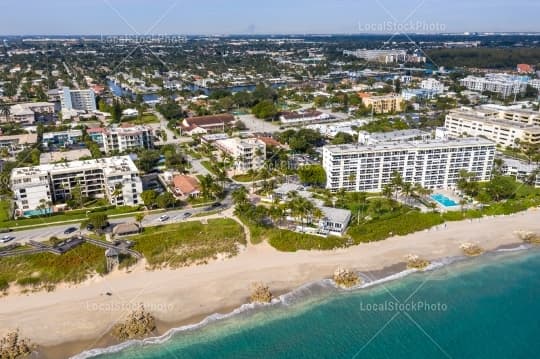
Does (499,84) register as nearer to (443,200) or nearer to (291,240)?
(443,200)

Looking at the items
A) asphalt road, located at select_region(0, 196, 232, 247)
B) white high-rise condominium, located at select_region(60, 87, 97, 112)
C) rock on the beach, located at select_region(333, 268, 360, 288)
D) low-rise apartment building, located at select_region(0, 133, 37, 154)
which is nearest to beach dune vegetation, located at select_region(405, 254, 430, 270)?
rock on the beach, located at select_region(333, 268, 360, 288)

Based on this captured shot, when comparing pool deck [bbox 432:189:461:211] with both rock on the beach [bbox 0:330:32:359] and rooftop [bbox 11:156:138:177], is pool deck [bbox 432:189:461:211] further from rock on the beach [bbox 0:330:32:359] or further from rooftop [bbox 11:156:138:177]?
rock on the beach [bbox 0:330:32:359]

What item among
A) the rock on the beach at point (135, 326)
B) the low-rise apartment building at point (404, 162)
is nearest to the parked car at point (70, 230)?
the rock on the beach at point (135, 326)

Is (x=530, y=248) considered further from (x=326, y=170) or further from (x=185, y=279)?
(x=185, y=279)

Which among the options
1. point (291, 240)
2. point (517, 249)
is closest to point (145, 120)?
point (291, 240)

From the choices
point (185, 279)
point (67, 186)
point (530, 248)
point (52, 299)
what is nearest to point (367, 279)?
point (185, 279)
